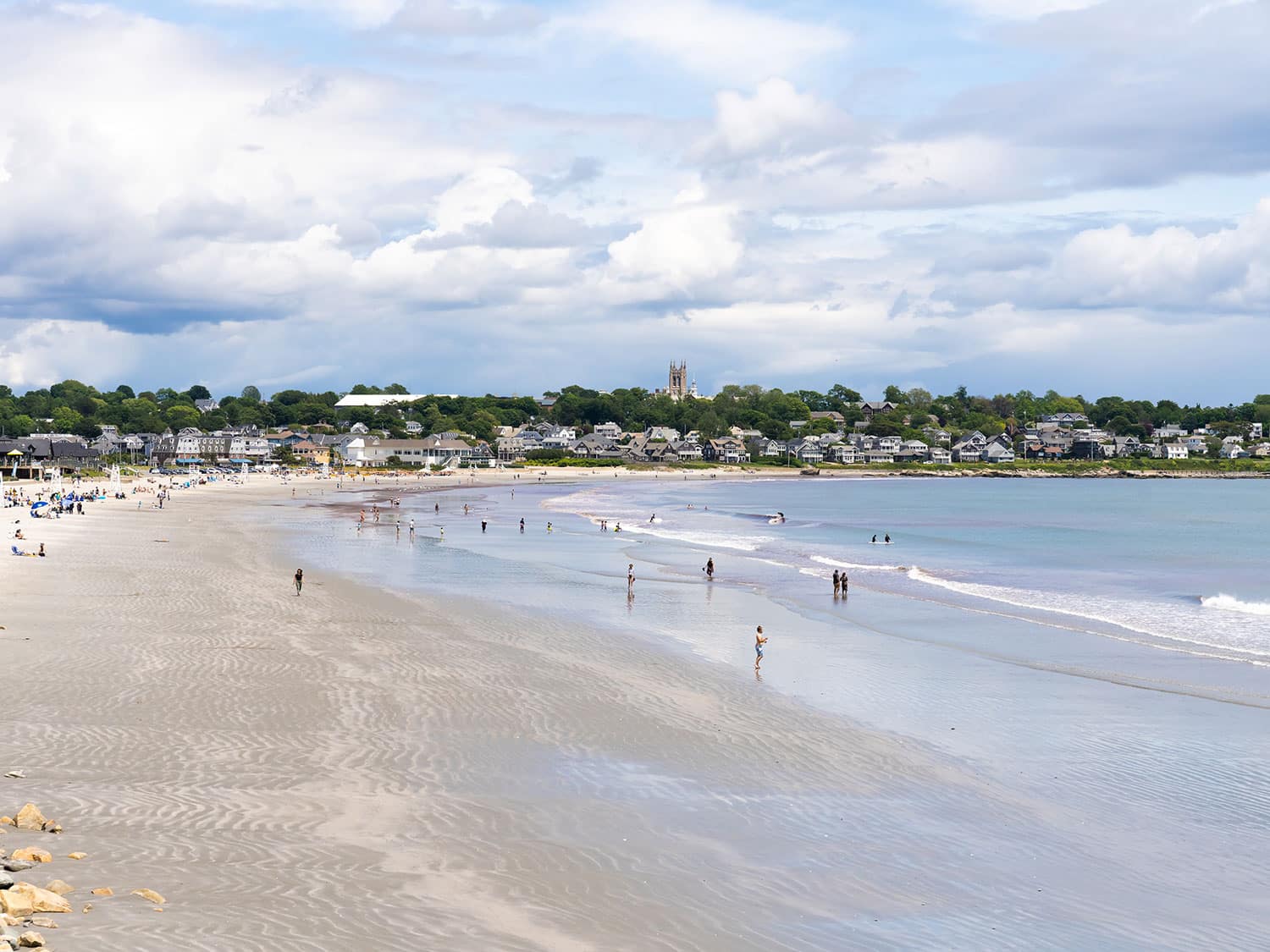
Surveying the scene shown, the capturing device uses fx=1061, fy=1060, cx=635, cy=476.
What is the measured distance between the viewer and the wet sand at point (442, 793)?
9562 millimetres

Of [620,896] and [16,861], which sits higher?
[16,861]

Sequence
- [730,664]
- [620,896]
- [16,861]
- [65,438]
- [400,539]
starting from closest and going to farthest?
[16,861] < [620,896] < [730,664] < [400,539] < [65,438]

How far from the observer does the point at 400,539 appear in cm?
5253

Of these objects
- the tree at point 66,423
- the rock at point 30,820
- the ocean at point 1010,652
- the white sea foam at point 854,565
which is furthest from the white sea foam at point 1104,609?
the tree at point 66,423

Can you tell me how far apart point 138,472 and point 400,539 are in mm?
94473

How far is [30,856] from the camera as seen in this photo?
9719 mm

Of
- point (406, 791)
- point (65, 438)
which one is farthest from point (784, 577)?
point (65, 438)

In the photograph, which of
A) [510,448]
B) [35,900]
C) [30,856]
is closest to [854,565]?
[30,856]

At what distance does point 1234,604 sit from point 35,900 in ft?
115

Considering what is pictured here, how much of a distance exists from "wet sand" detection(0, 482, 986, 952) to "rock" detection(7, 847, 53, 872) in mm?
235

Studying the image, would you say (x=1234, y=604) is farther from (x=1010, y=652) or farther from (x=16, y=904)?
(x=16, y=904)

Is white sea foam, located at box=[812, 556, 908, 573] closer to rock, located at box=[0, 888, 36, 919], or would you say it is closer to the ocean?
the ocean

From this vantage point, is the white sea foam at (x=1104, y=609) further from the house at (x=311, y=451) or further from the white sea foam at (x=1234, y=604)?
the house at (x=311, y=451)

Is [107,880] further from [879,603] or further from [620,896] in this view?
[879,603]
